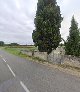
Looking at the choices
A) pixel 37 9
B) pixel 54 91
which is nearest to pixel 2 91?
pixel 54 91

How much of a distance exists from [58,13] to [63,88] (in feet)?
92.1

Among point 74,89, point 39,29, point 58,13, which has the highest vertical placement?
point 58,13

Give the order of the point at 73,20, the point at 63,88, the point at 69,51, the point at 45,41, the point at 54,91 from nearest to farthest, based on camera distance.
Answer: the point at 54,91, the point at 63,88, the point at 45,41, the point at 69,51, the point at 73,20

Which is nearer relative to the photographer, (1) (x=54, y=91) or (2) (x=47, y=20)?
(1) (x=54, y=91)

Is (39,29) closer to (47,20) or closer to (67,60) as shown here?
(47,20)

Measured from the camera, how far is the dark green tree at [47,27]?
123ft

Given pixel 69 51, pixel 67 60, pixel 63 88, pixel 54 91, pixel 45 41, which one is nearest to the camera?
pixel 54 91

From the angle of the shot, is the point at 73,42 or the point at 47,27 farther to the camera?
the point at 73,42

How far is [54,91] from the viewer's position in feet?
33.9

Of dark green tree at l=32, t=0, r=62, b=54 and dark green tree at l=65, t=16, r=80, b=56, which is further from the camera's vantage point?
dark green tree at l=65, t=16, r=80, b=56

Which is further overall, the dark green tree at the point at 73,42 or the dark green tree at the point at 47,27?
the dark green tree at the point at 73,42

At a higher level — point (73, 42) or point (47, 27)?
point (47, 27)

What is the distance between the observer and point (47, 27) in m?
37.6

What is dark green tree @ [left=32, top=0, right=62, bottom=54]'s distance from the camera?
3738 centimetres
